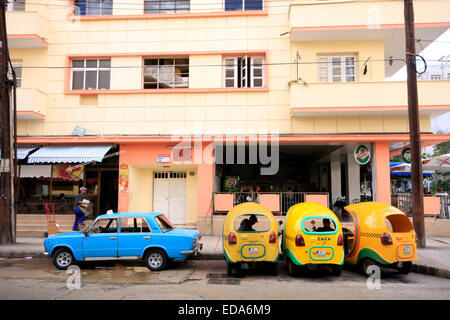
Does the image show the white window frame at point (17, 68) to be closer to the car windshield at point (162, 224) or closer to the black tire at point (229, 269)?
the car windshield at point (162, 224)

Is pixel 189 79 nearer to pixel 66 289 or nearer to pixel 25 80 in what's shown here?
pixel 25 80

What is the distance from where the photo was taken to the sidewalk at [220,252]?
8938mm

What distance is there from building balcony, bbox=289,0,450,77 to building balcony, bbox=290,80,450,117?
84.8 inches

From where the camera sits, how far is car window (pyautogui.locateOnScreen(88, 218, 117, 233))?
30.8 ft

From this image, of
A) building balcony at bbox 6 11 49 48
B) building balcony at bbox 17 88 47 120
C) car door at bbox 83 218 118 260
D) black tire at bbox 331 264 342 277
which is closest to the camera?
black tire at bbox 331 264 342 277

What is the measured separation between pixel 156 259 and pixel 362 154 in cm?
929

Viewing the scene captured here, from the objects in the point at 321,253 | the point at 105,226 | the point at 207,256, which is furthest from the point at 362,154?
the point at 105,226

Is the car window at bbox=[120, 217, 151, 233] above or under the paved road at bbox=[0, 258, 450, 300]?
above

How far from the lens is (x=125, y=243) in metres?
9.16

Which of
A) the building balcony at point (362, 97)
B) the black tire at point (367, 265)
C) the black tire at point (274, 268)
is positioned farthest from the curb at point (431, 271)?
the building balcony at point (362, 97)

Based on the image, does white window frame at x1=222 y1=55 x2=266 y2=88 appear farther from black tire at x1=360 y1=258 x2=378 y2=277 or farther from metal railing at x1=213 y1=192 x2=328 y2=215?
black tire at x1=360 y1=258 x2=378 y2=277

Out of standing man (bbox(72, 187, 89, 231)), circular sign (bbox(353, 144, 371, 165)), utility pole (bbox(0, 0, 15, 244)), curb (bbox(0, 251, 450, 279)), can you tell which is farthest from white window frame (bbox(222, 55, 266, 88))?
utility pole (bbox(0, 0, 15, 244))

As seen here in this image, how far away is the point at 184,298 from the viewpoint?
6.45 metres

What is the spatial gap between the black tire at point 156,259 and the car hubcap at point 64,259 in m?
2.06
